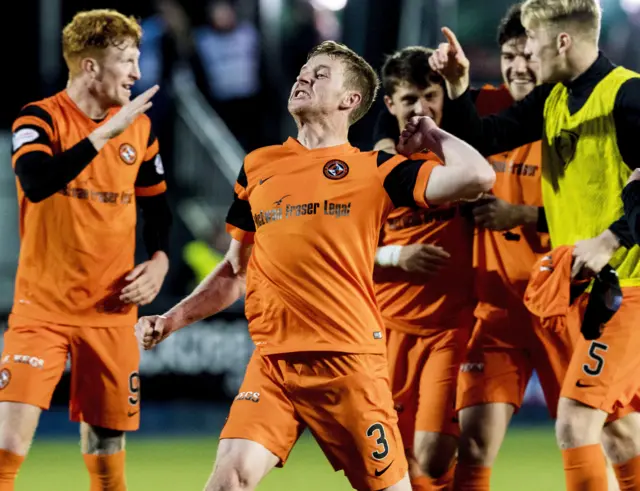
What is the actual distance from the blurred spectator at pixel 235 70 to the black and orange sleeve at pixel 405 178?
19.7 feet

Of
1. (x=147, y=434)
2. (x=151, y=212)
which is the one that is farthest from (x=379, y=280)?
(x=147, y=434)

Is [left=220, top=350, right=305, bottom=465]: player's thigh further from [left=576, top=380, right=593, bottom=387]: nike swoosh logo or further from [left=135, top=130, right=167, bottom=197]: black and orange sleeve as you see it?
[left=135, top=130, right=167, bottom=197]: black and orange sleeve

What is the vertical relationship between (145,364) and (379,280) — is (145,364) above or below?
below

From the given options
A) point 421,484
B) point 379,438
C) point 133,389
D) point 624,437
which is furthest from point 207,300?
point 624,437

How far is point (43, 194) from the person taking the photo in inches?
212

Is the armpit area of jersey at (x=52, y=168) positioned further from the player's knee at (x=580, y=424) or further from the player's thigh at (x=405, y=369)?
the player's knee at (x=580, y=424)

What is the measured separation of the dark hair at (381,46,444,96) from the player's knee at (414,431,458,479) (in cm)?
173

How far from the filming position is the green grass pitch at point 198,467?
723cm

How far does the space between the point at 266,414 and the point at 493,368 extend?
5.84 feet

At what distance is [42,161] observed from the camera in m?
5.36

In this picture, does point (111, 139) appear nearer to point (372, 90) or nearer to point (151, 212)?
point (151, 212)

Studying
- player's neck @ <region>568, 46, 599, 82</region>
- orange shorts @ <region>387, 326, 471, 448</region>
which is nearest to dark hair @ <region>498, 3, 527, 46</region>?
player's neck @ <region>568, 46, 599, 82</region>

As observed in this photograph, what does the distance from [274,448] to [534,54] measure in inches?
85.1

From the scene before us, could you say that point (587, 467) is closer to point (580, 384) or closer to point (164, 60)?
point (580, 384)
